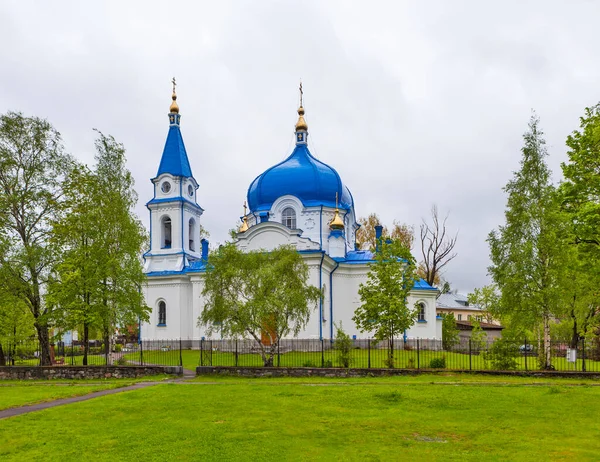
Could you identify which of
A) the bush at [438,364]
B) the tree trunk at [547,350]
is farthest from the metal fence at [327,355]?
the tree trunk at [547,350]

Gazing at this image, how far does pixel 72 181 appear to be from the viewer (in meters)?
23.4

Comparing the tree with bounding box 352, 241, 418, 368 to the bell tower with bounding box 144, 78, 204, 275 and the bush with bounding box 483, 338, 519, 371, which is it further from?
the bell tower with bounding box 144, 78, 204, 275

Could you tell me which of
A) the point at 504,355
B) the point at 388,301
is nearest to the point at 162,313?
the point at 388,301

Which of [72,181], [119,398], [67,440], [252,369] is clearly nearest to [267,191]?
[72,181]

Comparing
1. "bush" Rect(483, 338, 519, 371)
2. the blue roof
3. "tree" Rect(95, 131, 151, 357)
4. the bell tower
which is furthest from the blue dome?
"bush" Rect(483, 338, 519, 371)

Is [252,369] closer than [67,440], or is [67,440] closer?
[67,440]

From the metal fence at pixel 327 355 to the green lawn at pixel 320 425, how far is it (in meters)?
4.28

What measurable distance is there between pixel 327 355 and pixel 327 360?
4.45 m

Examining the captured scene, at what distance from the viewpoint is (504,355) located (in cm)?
2025

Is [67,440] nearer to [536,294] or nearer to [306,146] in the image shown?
[536,294]

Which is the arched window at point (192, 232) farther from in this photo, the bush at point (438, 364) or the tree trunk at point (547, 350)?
the tree trunk at point (547, 350)

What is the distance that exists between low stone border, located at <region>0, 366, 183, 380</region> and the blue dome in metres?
19.0

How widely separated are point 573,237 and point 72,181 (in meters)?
19.1

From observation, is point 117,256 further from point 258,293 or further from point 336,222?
point 336,222
